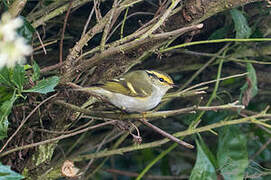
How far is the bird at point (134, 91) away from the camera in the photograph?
1557 millimetres

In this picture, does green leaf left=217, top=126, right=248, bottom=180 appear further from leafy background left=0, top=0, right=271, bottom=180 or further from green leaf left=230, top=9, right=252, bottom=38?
green leaf left=230, top=9, right=252, bottom=38

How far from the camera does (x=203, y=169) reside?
5.71 ft

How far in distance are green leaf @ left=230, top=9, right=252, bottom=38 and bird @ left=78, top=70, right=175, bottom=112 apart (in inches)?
17.7

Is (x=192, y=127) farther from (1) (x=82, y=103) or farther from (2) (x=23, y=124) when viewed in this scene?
(2) (x=23, y=124)

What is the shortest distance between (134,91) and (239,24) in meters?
0.66

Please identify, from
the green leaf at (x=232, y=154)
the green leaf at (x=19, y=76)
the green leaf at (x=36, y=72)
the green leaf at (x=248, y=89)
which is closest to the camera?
the green leaf at (x=19, y=76)

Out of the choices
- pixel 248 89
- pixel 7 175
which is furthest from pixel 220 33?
pixel 7 175

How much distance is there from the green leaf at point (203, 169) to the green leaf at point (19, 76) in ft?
2.85

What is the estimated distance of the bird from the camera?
1.56 meters

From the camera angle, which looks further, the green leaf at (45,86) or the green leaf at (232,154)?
the green leaf at (232,154)

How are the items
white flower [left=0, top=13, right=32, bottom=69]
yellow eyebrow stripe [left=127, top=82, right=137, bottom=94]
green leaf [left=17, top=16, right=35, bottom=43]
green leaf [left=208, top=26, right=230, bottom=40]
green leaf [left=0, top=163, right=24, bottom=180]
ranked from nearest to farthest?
white flower [left=0, top=13, right=32, bottom=69]
green leaf [left=0, top=163, right=24, bottom=180]
green leaf [left=17, top=16, right=35, bottom=43]
yellow eyebrow stripe [left=127, top=82, right=137, bottom=94]
green leaf [left=208, top=26, right=230, bottom=40]

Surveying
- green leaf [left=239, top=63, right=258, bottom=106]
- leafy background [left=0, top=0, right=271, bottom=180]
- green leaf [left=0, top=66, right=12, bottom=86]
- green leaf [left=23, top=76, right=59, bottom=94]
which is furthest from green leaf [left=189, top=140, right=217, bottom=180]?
green leaf [left=0, top=66, right=12, bottom=86]

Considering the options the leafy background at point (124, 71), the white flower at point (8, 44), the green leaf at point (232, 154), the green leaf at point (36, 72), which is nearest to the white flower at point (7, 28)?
the white flower at point (8, 44)

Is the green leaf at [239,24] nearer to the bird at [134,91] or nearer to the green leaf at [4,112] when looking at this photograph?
Answer: the bird at [134,91]
